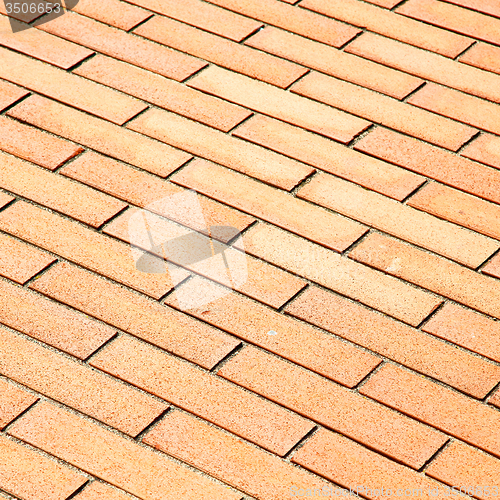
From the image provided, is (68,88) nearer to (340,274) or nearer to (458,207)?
(340,274)

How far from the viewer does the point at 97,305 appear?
2.12 meters

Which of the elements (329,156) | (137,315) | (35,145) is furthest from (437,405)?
(35,145)

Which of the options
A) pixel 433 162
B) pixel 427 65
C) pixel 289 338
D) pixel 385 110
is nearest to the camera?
pixel 289 338

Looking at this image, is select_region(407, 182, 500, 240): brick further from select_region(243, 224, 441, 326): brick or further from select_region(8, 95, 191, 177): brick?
select_region(8, 95, 191, 177): brick

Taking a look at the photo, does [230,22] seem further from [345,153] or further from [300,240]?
[300,240]

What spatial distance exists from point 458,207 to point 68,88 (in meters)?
1.34

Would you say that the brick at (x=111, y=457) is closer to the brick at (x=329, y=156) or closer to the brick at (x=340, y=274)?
the brick at (x=340, y=274)

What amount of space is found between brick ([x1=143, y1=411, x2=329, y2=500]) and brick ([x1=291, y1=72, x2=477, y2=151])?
4.02ft

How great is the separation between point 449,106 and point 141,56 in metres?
1.08

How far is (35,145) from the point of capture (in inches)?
98.8

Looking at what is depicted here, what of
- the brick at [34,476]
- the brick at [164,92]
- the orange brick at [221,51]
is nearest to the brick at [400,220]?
the brick at [164,92]

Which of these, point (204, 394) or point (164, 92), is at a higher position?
point (164, 92)

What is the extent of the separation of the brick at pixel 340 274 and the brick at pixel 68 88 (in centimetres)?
67

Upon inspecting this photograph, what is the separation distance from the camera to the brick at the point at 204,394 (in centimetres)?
189
